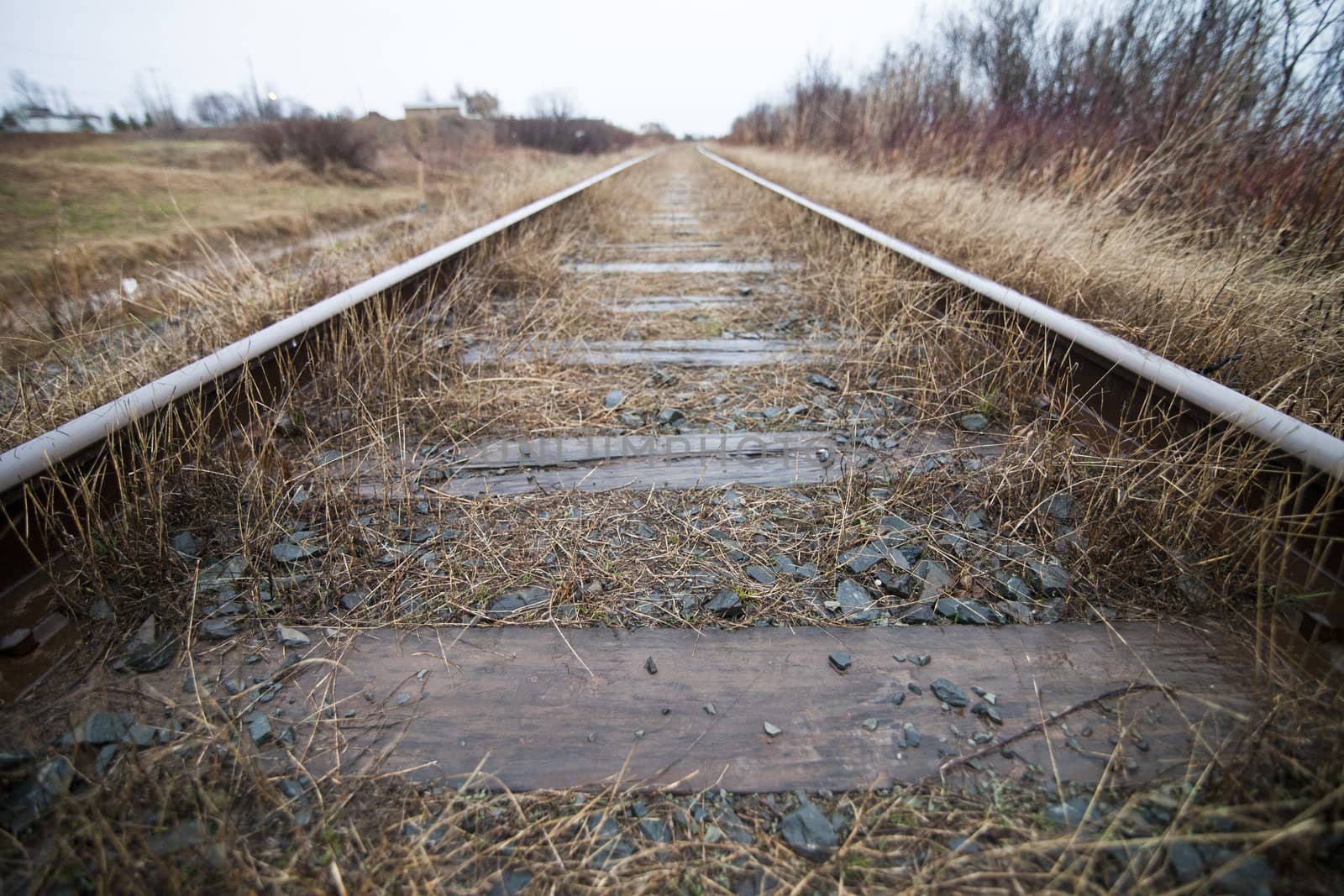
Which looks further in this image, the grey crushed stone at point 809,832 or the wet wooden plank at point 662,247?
the wet wooden plank at point 662,247

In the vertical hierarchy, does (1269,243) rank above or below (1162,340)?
above

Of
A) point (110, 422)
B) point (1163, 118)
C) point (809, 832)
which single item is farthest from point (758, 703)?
point (1163, 118)

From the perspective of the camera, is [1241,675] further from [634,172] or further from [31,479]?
[634,172]

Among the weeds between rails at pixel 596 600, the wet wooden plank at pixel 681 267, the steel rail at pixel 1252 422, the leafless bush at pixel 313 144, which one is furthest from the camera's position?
the leafless bush at pixel 313 144

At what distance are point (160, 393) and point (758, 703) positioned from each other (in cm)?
179

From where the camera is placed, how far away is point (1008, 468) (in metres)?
1.87

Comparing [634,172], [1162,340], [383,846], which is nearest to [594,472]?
[383,846]

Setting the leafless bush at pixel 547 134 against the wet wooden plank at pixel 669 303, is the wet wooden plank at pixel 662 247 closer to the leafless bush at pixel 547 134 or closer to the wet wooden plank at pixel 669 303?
the wet wooden plank at pixel 669 303

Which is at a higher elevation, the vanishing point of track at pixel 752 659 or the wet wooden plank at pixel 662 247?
the wet wooden plank at pixel 662 247

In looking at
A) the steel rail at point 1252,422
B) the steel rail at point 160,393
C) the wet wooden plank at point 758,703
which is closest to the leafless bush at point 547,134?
the steel rail at point 160,393

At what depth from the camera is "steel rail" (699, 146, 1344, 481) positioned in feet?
4.48

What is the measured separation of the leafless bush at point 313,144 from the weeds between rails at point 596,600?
42.6ft

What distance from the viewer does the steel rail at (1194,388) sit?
1366 mm

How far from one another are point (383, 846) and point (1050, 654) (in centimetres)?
134
